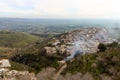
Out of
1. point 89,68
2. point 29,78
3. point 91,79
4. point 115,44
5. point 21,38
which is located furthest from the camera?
point 21,38

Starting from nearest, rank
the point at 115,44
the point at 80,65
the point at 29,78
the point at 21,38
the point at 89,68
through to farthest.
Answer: the point at 29,78
the point at 89,68
the point at 80,65
the point at 115,44
the point at 21,38

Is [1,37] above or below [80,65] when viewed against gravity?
below

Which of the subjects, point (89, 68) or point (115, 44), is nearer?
point (89, 68)

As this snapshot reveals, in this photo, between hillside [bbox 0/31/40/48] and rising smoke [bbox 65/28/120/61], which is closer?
rising smoke [bbox 65/28/120/61]

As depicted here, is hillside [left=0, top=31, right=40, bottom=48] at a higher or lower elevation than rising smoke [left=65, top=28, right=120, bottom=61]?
lower

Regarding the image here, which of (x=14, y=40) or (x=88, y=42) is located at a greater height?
(x=88, y=42)

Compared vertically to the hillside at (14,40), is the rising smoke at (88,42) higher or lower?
higher

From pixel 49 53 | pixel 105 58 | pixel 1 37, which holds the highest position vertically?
pixel 105 58

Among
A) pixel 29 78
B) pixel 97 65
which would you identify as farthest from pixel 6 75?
pixel 97 65

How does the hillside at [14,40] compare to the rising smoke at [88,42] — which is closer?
the rising smoke at [88,42]

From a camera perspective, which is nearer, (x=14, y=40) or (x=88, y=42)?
(x=88, y=42)

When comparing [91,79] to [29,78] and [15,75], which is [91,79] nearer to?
[29,78]
